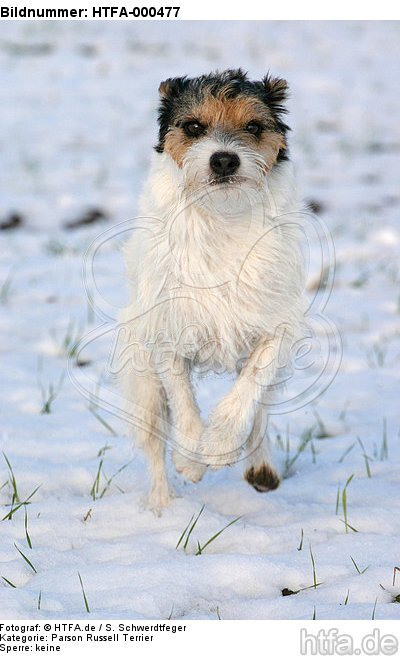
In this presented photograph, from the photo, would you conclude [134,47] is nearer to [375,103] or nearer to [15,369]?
[375,103]

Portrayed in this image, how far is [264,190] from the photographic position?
3.47 metres

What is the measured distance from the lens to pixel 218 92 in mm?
3496

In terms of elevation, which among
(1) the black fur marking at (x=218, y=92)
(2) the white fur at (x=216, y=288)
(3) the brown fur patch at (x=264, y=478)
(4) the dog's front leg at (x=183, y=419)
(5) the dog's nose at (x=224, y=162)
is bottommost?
(3) the brown fur patch at (x=264, y=478)

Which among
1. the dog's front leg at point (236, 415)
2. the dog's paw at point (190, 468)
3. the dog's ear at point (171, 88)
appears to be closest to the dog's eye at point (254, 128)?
the dog's ear at point (171, 88)

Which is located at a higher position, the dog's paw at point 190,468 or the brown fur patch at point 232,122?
the brown fur patch at point 232,122

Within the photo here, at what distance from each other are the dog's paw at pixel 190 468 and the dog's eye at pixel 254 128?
129 centimetres

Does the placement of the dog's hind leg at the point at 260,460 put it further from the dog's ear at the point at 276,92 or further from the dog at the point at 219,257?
the dog's ear at the point at 276,92

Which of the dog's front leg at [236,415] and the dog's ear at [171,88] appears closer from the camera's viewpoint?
the dog's front leg at [236,415]

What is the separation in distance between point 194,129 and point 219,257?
0.50 meters

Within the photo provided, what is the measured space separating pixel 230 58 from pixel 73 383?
1185 cm

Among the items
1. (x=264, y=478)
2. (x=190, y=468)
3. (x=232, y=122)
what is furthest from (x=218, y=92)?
(x=264, y=478)

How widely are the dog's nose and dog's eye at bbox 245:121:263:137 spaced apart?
23cm

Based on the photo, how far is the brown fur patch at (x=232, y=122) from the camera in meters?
3.48

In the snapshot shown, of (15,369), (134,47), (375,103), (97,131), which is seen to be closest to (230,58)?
(134,47)
